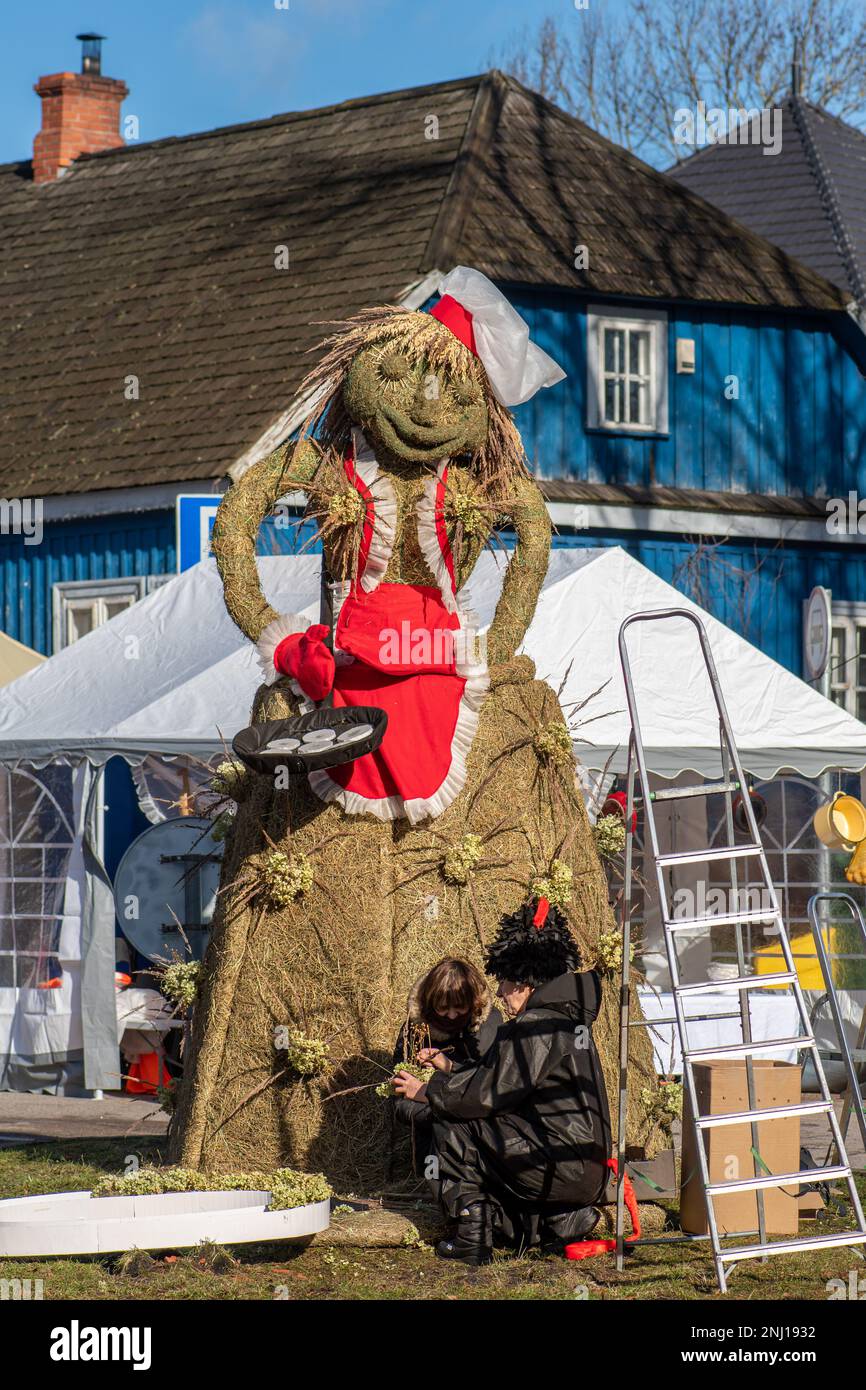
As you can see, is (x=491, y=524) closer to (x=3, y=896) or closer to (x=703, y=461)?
(x=3, y=896)

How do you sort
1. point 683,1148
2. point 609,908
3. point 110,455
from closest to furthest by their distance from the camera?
point 683,1148
point 609,908
point 110,455

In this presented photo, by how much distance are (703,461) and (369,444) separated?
11.6 meters

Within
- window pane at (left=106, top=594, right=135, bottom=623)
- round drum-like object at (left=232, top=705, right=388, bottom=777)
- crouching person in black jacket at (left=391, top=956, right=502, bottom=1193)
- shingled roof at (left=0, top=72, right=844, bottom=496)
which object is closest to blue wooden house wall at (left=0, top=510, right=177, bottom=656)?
window pane at (left=106, top=594, right=135, bottom=623)

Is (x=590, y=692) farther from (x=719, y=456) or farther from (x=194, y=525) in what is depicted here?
(x=719, y=456)

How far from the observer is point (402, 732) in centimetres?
756

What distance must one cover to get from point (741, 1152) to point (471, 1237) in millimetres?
1111

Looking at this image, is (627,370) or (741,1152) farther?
(627,370)

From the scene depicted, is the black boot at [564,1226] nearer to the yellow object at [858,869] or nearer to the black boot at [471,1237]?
the black boot at [471,1237]

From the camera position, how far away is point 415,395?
7.66 metres

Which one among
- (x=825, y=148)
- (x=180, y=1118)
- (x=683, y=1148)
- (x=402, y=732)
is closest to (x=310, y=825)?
(x=402, y=732)

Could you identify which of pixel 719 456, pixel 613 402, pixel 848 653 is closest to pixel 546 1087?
pixel 613 402

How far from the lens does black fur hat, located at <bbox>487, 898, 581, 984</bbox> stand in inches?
266

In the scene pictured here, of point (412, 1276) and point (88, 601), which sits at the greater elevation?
point (88, 601)

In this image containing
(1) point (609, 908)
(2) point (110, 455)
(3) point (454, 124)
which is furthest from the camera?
(3) point (454, 124)
